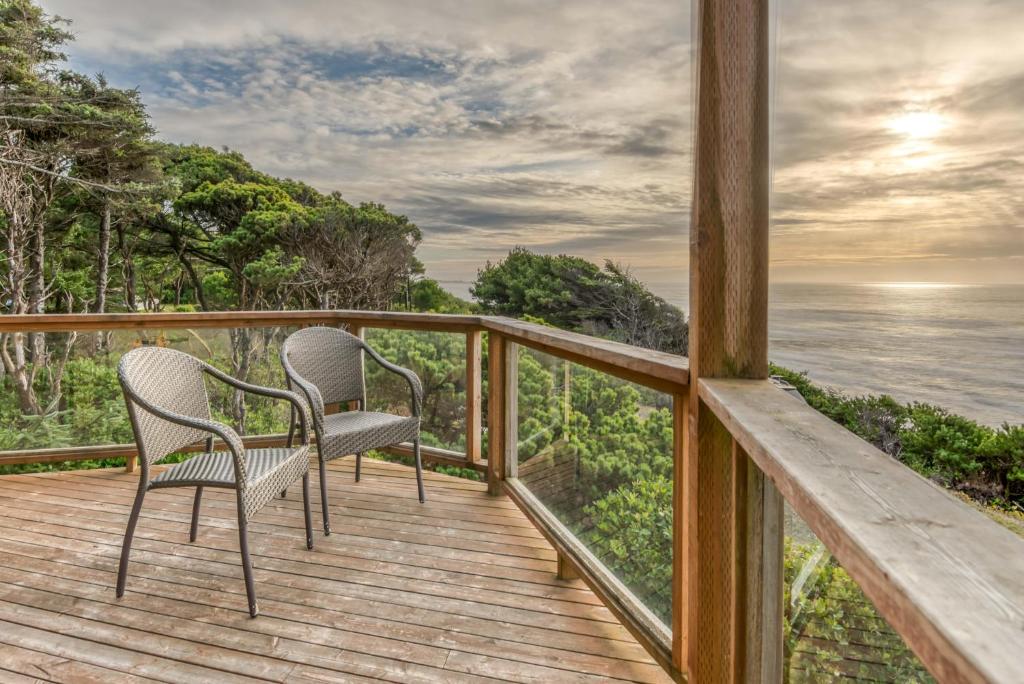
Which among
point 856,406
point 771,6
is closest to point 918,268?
point 856,406

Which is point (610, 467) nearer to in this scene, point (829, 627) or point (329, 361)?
point (829, 627)

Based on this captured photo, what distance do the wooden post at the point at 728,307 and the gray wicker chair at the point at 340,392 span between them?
6.65 feet

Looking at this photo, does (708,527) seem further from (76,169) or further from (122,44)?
(76,169)

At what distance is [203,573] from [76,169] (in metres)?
11.4

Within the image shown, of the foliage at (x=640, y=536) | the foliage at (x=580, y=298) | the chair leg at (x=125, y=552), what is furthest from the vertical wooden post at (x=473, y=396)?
the chair leg at (x=125, y=552)

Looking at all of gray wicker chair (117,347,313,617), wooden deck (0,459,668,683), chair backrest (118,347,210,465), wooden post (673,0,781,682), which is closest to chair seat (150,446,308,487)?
gray wicker chair (117,347,313,617)

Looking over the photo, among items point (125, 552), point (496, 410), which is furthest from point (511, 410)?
point (125, 552)

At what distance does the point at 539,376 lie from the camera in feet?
9.48

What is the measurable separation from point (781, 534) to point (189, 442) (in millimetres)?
2482

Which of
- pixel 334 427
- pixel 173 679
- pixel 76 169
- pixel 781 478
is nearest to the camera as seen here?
pixel 781 478

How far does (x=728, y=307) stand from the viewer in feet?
4.57

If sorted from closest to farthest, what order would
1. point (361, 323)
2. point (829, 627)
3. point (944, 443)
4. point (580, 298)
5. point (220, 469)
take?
point (829, 627) < point (944, 443) < point (220, 469) < point (361, 323) < point (580, 298)

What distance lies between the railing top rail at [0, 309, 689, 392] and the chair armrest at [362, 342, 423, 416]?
32cm

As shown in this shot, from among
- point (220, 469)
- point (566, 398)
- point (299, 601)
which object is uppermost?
point (566, 398)
